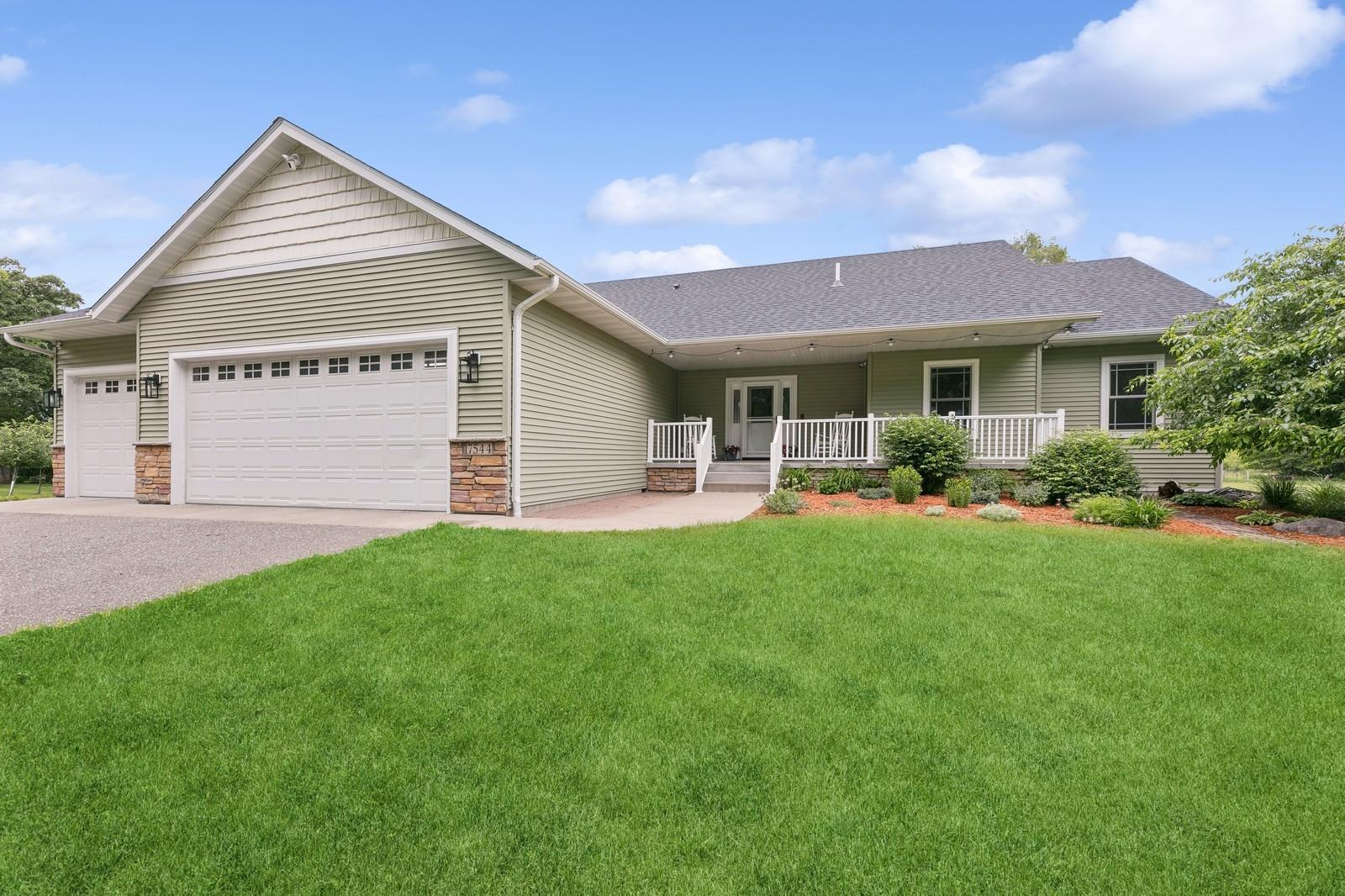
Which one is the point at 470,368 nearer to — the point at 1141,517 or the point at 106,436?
the point at 1141,517

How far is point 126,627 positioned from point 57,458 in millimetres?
11514

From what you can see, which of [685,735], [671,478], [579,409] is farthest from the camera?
[671,478]

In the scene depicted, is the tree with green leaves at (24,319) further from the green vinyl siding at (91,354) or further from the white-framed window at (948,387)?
the white-framed window at (948,387)

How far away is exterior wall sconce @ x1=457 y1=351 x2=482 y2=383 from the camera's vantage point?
8266mm

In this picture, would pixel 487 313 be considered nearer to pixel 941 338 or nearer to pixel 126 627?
pixel 126 627

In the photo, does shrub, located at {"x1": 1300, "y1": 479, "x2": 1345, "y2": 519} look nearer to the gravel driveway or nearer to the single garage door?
the gravel driveway

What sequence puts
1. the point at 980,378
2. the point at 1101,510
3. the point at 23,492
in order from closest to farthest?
the point at 1101,510 < the point at 980,378 < the point at 23,492

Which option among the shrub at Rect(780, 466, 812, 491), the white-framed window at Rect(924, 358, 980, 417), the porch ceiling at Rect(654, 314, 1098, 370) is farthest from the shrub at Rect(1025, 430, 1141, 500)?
the shrub at Rect(780, 466, 812, 491)

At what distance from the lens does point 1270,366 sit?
24.2ft

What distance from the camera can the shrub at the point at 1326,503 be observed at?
7566 millimetres

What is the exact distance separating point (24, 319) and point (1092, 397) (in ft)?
120

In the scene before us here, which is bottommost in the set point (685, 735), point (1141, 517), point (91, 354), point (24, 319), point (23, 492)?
point (23, 492)

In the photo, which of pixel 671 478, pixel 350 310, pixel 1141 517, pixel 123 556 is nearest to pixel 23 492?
pixel 350 310

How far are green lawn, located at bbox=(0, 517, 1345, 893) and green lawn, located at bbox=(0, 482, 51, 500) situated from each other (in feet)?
44.9
